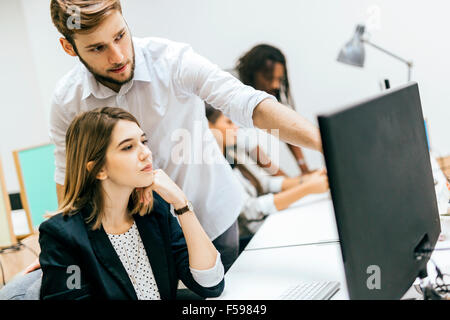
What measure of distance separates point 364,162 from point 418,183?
25cm

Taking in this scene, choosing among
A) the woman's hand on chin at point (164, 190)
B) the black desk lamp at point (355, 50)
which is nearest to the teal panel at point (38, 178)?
the woman's hand on chin at point (164, 190)

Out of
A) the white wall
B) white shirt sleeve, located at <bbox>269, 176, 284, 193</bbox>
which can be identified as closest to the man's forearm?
the white wall

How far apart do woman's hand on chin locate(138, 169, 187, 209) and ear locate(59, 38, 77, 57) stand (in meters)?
0.41

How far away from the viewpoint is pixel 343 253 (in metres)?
0.77

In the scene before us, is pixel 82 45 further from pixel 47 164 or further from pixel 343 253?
pixel 343 253

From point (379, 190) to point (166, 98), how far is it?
2.46ft

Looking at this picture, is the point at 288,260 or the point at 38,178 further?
the point at 38,178

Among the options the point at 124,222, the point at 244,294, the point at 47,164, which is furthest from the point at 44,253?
the point at 244,294

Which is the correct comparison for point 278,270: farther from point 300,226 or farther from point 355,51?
point 355,51

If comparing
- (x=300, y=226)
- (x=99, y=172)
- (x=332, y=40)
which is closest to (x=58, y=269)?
(x=99, y=172)

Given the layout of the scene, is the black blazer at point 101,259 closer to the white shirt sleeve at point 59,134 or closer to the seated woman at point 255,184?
the white shirt sleeve at point 59,134

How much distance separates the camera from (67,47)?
1.20 metres

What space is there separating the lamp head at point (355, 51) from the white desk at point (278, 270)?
1263 mm

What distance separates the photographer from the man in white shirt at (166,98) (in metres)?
1.17
